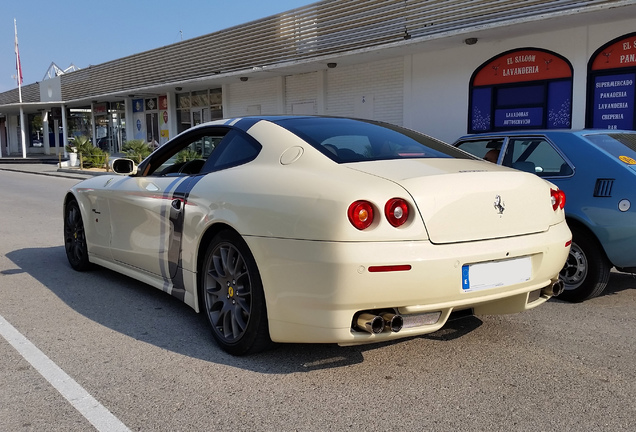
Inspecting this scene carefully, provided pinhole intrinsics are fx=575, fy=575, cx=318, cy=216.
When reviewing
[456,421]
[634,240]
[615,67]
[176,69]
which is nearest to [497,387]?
[456,421]

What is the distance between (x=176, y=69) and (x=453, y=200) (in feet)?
77.2

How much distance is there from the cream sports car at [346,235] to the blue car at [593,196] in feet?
3.60

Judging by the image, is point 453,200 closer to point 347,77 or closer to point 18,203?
point 18,203

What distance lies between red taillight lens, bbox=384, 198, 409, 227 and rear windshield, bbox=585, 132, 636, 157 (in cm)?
269

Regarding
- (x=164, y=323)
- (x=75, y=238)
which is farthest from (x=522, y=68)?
(x=164, y=323)

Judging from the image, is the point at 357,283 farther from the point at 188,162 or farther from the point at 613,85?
the point at 613,85

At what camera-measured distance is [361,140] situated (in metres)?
3.88

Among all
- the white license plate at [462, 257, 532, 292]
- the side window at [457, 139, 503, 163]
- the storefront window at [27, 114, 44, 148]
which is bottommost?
the white license plate at [462, 257, 532, 292]

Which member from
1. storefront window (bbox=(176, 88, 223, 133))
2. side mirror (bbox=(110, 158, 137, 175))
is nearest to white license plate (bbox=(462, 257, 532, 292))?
side mirror (bbox=(110, 158, 137, 175))

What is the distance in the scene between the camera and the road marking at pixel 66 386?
2.76 m

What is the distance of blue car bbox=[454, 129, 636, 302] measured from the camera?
14.8ft

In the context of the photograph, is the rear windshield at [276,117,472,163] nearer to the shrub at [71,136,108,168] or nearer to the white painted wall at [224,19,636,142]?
the white painted wall at [224,19,636,142]

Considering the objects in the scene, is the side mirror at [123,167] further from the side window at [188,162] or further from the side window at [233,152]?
the side window at [233,152]

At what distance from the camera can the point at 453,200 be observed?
123 inches
